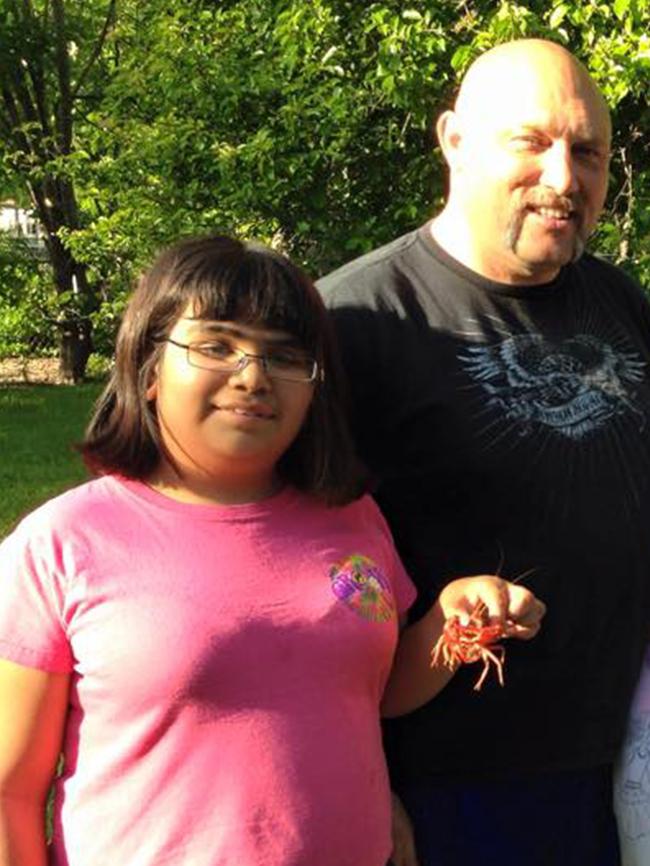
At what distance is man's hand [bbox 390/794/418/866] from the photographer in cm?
232

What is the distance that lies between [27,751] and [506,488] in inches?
36.5

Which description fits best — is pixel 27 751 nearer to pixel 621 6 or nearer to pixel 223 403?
pixel 223 403

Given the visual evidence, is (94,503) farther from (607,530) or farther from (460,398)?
(607,530)

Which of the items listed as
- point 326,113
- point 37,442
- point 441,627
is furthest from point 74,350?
point 441,627

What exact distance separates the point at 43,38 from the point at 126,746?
56.1 ft

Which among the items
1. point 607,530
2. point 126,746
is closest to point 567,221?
point 607,530

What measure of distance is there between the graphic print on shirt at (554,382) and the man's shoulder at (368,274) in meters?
0.22

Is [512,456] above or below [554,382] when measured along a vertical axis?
below

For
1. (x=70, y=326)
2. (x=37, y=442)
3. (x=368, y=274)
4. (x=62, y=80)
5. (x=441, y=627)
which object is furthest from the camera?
(x=70, y=326)

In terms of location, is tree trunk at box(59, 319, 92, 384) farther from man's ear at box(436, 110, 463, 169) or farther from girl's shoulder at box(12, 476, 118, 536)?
girl's shoulder at box(12, 476, 118, 536)

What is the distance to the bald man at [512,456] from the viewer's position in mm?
2305

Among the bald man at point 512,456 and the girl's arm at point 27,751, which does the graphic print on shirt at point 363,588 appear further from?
the girl's arm at point 27,751

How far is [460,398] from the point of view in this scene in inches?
90.8

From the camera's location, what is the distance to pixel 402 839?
2330 mm
